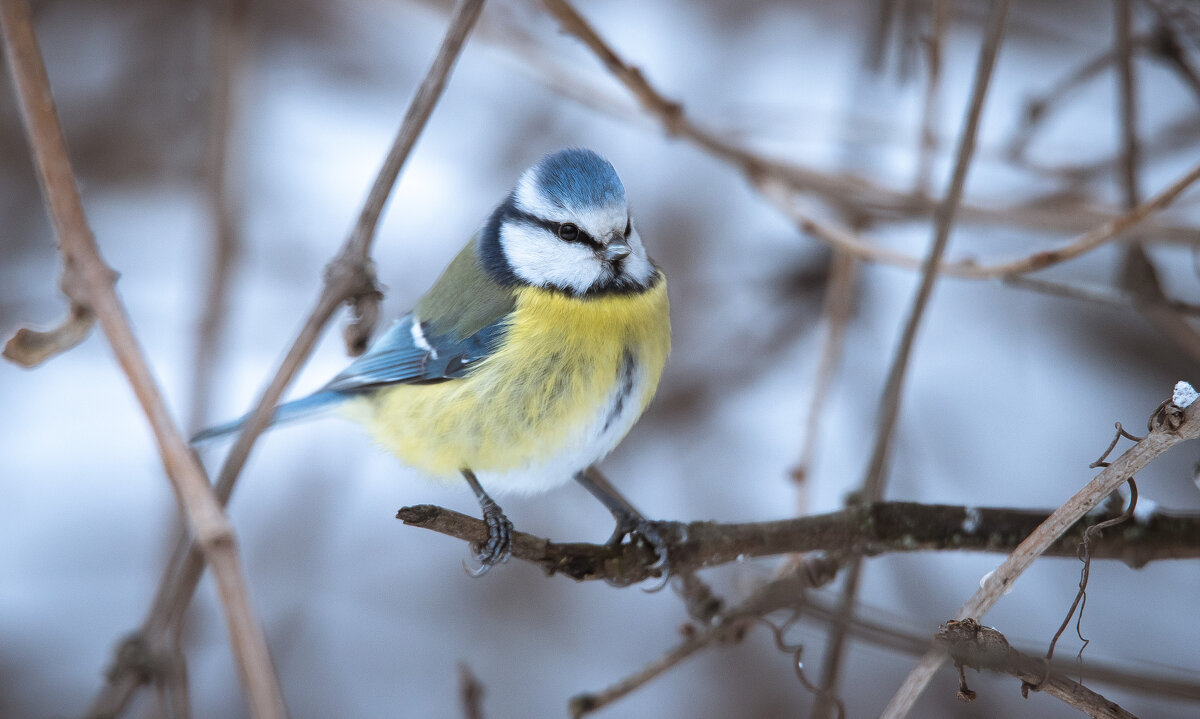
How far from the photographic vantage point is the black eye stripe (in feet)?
4.83

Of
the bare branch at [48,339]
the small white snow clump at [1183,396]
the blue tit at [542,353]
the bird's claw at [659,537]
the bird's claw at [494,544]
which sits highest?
the blue tit at [542,353]

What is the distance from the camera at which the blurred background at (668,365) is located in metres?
2.28

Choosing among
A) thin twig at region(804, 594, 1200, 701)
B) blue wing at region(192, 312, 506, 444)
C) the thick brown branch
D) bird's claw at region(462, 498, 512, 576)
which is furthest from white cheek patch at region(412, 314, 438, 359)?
thin twig at region(804, 594, 1200, 701)

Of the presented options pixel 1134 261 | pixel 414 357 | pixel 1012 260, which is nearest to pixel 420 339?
pixel 414 357

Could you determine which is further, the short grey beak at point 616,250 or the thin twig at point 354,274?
the short grey beak at point 616,250

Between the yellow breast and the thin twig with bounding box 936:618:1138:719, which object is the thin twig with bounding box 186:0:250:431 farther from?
the thin twig with bounding box 936:618:1138:719

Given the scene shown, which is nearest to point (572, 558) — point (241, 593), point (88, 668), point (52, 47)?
point (241, 593)

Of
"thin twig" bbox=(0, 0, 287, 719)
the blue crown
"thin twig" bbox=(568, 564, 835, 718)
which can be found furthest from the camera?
the blue crown

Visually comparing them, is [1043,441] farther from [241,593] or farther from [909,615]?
[241,593]

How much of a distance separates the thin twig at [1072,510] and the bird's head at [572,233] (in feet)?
2.45

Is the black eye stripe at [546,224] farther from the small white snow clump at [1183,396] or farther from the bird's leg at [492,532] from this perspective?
the small white snow clump at [1183,396]

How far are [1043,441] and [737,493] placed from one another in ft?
2.87

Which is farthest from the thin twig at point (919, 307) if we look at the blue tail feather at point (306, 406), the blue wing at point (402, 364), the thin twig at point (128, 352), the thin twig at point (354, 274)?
the blue tail feather at point (306, 406)

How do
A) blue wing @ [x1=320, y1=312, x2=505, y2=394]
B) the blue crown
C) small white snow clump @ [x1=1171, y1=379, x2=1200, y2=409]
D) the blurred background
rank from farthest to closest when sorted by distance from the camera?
the blurred background, blue wing @ [x1=320, y1=312, x2=505, y2=394], the blue crown, small white snow clump @ [x1=1171, y1=379, x2=1200, y2=409]
